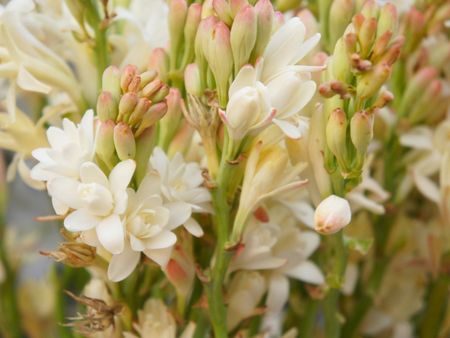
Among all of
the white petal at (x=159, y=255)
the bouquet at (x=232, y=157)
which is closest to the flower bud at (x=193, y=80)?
the bouquet at (x=232, y=157)

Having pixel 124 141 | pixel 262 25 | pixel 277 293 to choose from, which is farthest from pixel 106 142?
pixel 277 293

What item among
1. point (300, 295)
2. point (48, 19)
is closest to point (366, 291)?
point (300, 295)

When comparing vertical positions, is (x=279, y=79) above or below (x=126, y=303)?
above

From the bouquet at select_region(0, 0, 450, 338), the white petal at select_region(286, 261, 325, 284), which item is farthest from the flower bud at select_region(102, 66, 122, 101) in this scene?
the white petal at select_region(286, 261, 325, 284)

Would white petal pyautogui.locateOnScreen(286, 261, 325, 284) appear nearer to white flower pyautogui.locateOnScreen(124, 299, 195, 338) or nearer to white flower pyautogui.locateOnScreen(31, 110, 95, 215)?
white flower pyautogui.locateOnScreen(124, 299, 195, 338)

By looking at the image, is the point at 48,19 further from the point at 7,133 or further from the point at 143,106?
the point at 143,106

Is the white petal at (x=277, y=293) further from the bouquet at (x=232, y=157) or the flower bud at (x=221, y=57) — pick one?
the flower bud at (x=221, y=57)
